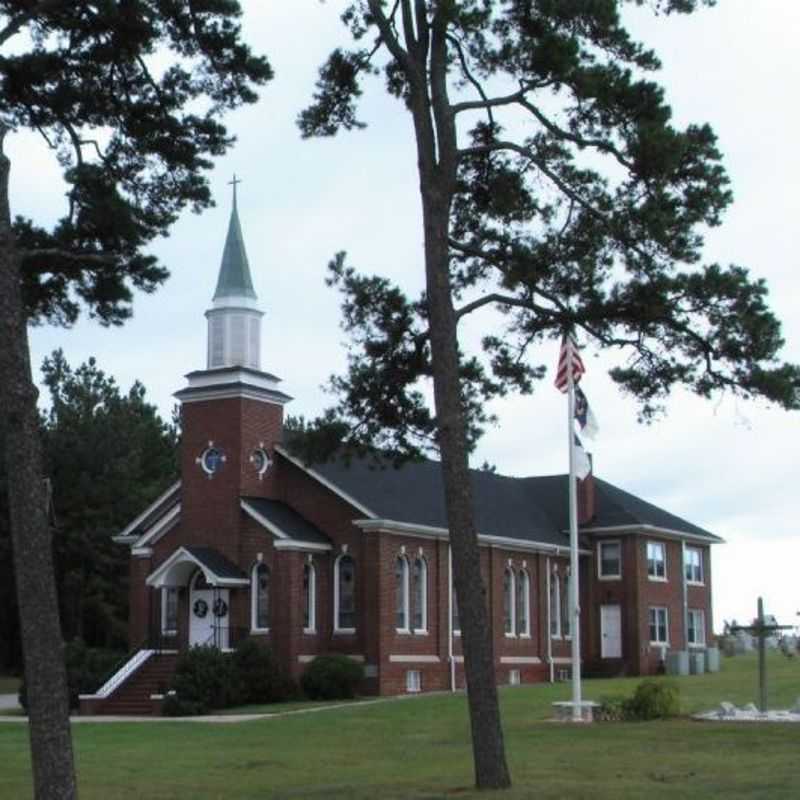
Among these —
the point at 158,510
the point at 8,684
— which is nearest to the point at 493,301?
the point at 158,510

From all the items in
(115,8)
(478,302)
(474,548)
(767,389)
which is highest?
(115,8)

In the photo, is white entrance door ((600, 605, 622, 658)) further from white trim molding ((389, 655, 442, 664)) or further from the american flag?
the american flag

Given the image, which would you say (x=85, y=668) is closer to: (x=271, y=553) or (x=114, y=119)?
(x=271, y=553)

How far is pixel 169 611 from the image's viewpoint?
39.5 metres

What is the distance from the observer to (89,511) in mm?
56875

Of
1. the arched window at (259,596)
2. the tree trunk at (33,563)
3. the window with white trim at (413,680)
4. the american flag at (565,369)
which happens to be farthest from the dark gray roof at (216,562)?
the tree trunk at (33,563)

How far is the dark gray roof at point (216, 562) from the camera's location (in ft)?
121

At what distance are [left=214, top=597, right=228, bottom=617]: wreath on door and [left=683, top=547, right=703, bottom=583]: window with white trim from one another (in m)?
19.6

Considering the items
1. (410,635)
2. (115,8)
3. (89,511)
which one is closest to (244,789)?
(115,8)

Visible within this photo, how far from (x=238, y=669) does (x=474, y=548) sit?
2066 centimetres

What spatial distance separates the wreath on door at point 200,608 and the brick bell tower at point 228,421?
1547 millimetres

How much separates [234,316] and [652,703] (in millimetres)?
17753

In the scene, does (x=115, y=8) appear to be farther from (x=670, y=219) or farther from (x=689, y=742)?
(x=689, y=742)

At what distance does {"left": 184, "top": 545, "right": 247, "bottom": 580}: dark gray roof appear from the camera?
36969mm
